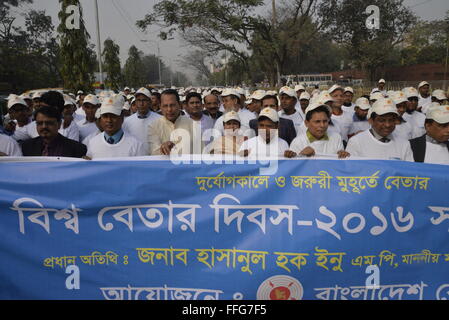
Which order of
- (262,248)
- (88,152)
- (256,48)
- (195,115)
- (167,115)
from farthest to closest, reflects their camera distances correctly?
(256,48)
(195,115)
(167,115)
(88,152)
(262,248)

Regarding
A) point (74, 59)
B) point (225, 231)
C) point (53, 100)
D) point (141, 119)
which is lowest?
point (225, 231)

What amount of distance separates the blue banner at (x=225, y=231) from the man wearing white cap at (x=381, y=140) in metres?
0.72

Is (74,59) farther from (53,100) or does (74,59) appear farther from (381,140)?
(381,140)

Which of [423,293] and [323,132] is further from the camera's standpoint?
[323,132]

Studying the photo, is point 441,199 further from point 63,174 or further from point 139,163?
point 63,174

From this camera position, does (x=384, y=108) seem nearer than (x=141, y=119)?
Yes

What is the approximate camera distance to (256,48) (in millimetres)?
18219

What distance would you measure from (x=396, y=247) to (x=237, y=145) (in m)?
1.68

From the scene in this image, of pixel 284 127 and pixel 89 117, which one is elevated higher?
pixel 89 117

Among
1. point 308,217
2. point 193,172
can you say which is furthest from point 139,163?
point 308,217

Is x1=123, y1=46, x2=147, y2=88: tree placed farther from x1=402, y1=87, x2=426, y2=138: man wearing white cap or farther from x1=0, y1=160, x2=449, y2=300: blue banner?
x1=0, y1=160, x2=449, y2=300: blue banner

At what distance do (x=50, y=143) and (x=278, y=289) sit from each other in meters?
2.37

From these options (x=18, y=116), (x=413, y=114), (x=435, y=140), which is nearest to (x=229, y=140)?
(x=435, y=140)

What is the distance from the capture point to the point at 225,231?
2850mm
